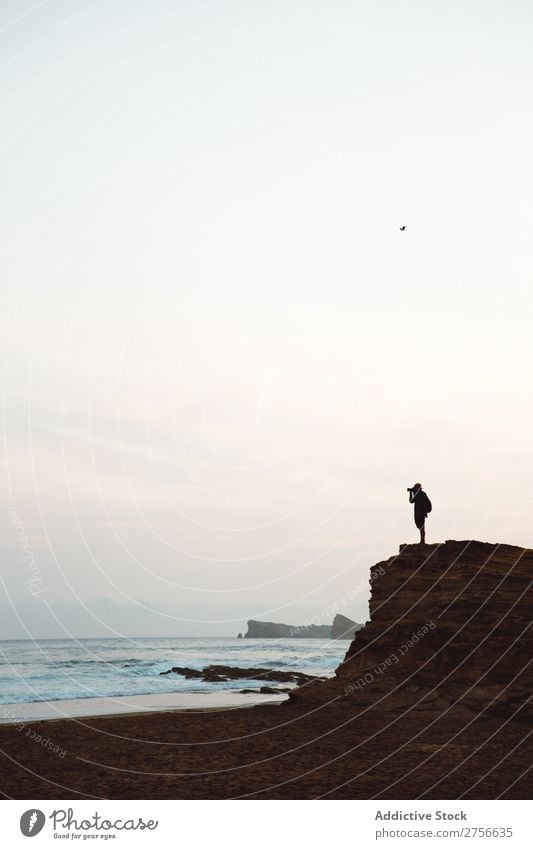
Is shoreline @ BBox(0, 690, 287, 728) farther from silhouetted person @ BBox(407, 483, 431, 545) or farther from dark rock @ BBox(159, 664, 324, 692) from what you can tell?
dark rock @ BBox(159, 664, 324, 692)

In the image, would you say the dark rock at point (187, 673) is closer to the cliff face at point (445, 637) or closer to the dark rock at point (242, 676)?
the dark rock at point (242, 676)

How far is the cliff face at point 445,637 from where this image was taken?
2200cm

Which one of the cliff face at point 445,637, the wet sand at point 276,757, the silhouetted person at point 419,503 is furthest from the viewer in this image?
the silhouetted person at point 419,503

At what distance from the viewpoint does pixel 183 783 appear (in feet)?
44.8

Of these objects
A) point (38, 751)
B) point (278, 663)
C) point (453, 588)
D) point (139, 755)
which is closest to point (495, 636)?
point (453, 588)

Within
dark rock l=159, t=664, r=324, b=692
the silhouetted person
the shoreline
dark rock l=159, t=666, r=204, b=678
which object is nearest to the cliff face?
the silhouetted person

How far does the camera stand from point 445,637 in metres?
23.6

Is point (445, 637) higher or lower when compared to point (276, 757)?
higher

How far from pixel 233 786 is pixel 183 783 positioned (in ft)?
3.16

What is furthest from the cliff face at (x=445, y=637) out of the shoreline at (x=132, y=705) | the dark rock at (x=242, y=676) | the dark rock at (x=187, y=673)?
the dark rock at (x=187, y=673)

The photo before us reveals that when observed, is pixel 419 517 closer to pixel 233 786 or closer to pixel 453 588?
pixel 453 588

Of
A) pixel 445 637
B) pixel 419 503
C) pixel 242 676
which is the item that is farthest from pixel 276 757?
pixel 242 676

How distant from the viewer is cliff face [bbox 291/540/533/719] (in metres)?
22.0

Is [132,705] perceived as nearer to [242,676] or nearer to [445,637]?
[445,637]
